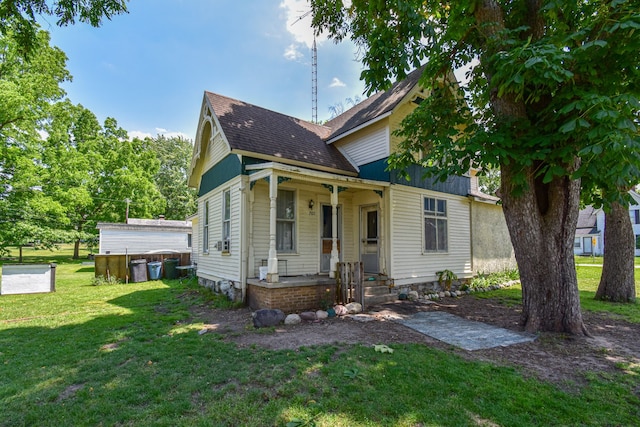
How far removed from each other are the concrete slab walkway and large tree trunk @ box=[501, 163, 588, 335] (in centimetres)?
58

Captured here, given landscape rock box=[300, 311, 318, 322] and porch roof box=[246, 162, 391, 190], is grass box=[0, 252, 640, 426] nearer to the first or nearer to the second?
landscape rock box=[300, 311, 318, 322]

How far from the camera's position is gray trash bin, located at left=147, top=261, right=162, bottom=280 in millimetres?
13451

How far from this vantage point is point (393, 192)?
9.07m

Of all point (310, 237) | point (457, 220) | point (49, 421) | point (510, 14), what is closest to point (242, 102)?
point (310, 237)

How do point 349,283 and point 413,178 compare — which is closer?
point 349,283

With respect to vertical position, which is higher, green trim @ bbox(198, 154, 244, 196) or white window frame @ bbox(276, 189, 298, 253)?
green trim @ bbox(198, 154, 244, 196)

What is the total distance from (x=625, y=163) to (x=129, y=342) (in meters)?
7.54

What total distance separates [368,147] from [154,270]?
419 inches

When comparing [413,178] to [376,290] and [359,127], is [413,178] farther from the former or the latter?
[376,290]

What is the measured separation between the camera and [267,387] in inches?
133

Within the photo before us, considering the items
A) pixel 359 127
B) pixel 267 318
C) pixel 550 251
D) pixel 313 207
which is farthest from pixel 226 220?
pixel 550 251

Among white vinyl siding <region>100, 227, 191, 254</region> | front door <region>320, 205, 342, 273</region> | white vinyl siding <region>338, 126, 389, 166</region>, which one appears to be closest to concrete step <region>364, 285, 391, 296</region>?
front door <region>320, 205, 342, 273</region>

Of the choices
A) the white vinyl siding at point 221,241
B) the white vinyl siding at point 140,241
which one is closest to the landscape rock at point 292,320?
the white vinyl siding at point 221,241

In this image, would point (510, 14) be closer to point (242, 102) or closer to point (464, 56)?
point (464, 56)
